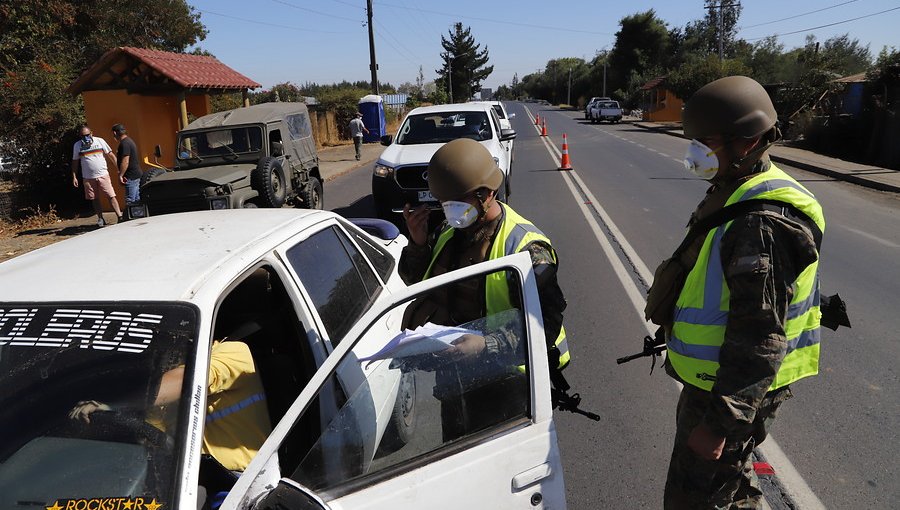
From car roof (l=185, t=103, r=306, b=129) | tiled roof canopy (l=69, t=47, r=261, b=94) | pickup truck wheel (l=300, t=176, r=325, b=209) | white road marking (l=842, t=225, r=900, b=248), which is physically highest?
tiled roof canopy (l=69, t=47, r=261, b=94)

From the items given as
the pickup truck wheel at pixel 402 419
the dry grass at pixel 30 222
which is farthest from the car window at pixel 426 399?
the dry grass at pixel 30 222

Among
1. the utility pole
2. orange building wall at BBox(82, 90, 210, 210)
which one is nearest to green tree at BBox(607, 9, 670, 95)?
the utility pole

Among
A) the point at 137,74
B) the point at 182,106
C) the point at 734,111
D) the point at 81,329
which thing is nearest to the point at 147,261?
the point at 81,329

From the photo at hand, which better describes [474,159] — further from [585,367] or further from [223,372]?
[585,367]

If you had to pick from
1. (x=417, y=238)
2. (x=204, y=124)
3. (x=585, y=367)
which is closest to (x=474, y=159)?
(x=417, y=238)

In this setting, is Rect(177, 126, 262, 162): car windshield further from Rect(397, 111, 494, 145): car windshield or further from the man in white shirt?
Rect(397, 111, 494, 145): car windshield

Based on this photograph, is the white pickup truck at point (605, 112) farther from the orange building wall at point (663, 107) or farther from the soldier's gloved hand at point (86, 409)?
the soldier's gloved hand at point (86, 409)

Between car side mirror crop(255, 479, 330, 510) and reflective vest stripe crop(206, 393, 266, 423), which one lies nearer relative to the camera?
car side mirror crop(255, 479, 330, 510)

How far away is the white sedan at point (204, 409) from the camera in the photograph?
1.72 m

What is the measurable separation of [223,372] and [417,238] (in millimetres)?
996

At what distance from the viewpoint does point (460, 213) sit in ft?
8.03

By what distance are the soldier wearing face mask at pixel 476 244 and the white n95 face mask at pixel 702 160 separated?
62 cm

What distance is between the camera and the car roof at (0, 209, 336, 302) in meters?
2.10

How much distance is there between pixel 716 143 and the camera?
7.12 feet
